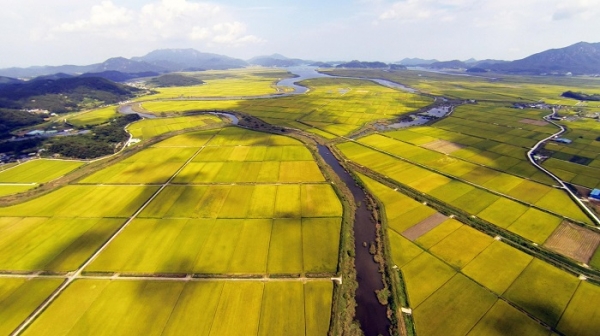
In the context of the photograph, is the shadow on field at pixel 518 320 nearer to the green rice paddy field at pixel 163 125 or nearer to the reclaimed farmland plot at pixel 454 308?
the reclaimed farmland plot at pixel 454 308

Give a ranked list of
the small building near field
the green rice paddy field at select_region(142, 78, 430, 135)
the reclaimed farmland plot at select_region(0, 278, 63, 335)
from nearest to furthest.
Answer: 1. the reclaimed farmland plot at select_region(0, 278, 63, 335)
2. the small building near field
3. the green rice paddy field at select_region(142, 78, 430, 135)

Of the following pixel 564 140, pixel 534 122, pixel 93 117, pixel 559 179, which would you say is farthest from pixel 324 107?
pixel 93 117

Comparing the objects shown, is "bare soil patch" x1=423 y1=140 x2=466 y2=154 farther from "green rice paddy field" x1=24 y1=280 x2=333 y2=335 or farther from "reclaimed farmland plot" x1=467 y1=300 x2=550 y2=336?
"green rice paddy field" x1=24 y1=280 x2=333 y2=335

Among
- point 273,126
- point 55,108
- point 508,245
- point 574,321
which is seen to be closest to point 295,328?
point 574,321

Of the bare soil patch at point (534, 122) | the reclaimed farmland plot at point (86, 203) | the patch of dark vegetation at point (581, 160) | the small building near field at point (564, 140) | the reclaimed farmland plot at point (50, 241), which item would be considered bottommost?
the reclaimed farmland plot at point (50, 241)

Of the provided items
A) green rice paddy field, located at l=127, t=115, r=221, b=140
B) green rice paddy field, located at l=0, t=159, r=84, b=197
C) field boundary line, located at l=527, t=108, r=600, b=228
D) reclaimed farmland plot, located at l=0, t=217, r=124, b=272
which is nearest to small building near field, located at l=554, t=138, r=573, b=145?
field boundary line, located at l=527, t=108, r=600, b=228

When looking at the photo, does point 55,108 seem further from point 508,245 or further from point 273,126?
point 508,245

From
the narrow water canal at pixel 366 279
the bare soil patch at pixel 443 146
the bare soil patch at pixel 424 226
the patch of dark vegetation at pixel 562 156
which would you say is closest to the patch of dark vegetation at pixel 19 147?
the narrow water canal at pixel 366 279

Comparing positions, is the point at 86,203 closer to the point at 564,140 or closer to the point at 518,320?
the point at 518,320

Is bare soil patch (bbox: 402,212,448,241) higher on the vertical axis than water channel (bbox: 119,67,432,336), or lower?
higher
